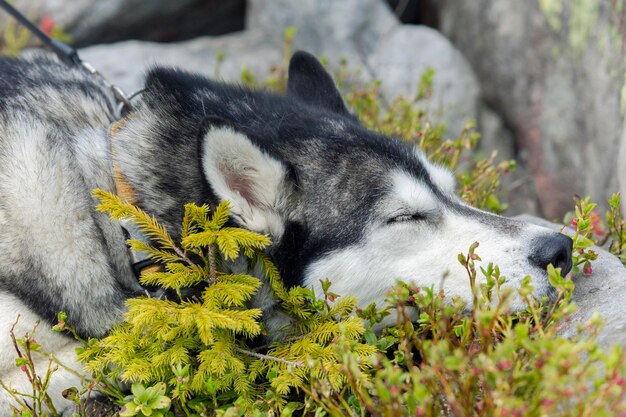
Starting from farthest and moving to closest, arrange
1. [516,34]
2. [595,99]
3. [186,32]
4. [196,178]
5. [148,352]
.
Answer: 1. [186,32]
2. [516,34]
3. [595,99]
4. [196,178]
5. [148,352]

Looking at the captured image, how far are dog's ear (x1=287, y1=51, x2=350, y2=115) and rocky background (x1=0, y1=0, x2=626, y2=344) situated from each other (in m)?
2.04

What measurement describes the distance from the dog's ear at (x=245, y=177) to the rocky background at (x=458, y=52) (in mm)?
3017

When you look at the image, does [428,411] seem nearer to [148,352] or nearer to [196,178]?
[148,352]

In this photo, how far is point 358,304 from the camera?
10.3 feet

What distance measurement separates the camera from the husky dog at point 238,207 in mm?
2986

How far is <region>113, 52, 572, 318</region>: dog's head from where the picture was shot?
294 centimetres

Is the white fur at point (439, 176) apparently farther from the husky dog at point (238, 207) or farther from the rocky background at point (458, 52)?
the rocky background at point (458, 52)

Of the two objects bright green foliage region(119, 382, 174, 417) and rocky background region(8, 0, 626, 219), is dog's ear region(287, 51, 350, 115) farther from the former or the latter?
rocky background region(8, 0, 626, 219)

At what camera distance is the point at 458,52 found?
25.2 feet

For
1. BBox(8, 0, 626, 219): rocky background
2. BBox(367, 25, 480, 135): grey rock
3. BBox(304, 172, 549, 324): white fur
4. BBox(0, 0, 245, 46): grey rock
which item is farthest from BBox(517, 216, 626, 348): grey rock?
BBox(0, 0, 245, 46): grey rock

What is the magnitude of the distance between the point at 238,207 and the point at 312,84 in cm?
134

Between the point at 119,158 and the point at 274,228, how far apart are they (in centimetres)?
83

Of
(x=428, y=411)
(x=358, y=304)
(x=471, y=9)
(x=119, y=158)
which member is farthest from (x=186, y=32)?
(x=428, y=411)

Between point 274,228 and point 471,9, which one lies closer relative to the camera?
point 274,228
